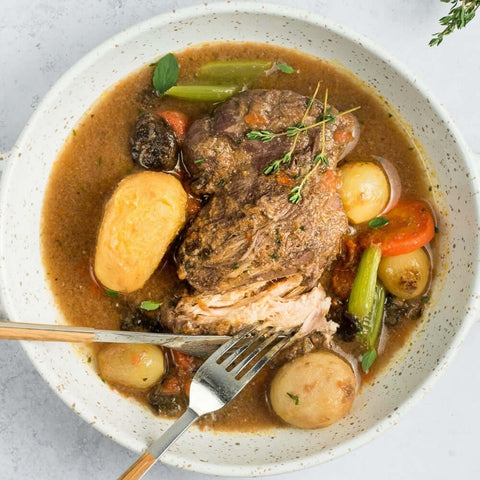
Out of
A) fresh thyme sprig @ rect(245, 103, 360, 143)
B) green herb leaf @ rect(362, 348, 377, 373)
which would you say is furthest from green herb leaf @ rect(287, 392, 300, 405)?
fresh thyme sprig @ rect(245, 103, 360, 143)

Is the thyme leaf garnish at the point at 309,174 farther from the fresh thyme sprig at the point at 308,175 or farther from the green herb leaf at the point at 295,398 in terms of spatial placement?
the green herb leaf at the point at 295,398

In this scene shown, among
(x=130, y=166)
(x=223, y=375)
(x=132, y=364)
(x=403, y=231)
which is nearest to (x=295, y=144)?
(x=403, y=231)

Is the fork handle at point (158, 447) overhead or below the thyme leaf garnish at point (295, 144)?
below

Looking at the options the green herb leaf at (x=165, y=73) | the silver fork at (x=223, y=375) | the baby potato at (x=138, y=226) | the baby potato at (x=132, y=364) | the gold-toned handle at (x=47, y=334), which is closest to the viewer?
the gold-toned handle at (x=47, y=334)

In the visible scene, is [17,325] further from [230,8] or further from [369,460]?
[369,460]

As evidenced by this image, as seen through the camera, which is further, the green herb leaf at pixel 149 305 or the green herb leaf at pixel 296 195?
the green herb leaf at pixel 149 305

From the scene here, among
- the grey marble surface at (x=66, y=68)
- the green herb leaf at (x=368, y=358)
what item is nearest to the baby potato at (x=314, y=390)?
the green herb leaf at (x=368, y=358)
